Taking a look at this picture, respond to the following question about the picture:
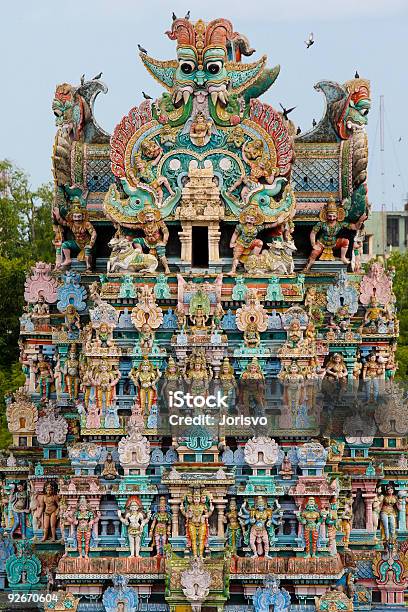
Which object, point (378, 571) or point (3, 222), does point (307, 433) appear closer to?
point (378, 571)

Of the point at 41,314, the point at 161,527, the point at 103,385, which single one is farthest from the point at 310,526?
the point at 41,314

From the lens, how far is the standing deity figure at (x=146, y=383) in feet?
110

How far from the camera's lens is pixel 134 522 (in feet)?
107

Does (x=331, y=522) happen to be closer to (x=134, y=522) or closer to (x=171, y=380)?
(x=134, y=522)

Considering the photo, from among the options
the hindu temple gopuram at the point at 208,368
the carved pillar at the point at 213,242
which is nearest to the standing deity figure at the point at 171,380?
the hindu temple gopuram at the point at 208,368

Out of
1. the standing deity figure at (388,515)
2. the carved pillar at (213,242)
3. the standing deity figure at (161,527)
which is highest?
the carved pillar at (213,242)

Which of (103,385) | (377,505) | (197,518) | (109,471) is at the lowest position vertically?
(197,518)

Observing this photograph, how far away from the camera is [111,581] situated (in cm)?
3272

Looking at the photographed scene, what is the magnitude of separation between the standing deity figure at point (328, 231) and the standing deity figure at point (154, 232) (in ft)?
10.1

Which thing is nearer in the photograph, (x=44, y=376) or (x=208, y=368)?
(x=208, y=368)

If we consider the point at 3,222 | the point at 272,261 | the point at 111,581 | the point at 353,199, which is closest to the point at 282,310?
the point at 272,261

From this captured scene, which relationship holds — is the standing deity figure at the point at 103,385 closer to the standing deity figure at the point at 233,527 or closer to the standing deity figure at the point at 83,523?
the standing deity figure at the point at 83,523

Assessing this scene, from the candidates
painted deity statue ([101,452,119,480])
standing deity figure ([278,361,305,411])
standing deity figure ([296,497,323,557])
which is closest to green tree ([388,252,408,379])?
standing deity figure ([278,361,305,411])

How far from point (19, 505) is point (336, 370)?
6049 millimetres
